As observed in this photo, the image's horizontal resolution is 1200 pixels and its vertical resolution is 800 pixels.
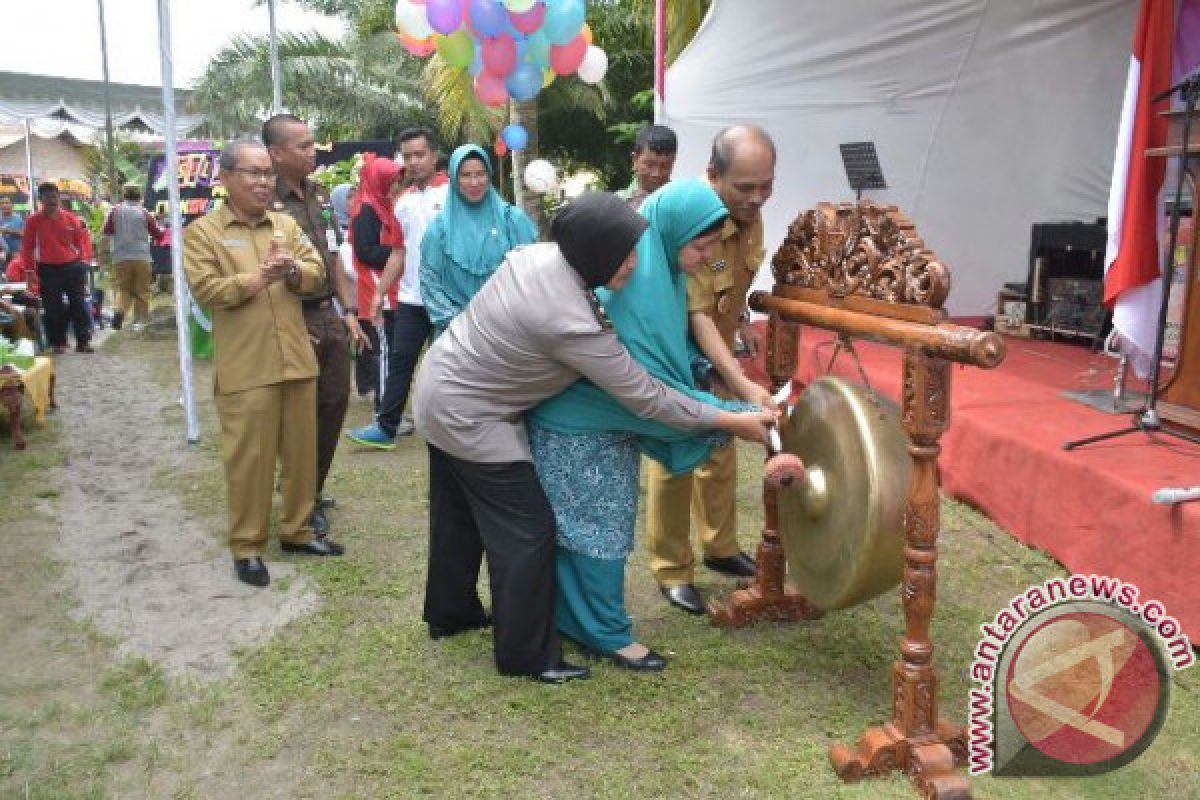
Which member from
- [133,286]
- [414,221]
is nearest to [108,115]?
[133,286]

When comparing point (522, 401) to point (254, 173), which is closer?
point (522, 401)

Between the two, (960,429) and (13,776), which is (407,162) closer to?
(960,429)

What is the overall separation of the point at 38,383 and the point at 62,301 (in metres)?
3.80

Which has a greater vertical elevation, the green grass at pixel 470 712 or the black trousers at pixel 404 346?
the black trousers at pixel 404 346

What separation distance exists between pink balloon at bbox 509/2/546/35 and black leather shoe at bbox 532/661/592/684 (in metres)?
5.04

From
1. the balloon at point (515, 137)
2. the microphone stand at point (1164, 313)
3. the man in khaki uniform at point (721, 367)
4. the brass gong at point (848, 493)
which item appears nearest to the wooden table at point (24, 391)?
the balloon at point (515, 137)

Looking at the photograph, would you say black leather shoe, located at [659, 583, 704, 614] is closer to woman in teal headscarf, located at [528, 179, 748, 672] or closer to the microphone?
woman in teal headscarf, located at [528, 179, 748, 672]

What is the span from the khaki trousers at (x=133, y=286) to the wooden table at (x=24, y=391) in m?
4.46

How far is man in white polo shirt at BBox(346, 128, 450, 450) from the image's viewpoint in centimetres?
490

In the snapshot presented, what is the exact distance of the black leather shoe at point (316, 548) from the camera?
12.6ft

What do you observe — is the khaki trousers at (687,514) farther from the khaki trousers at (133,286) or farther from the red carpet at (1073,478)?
the khaki trousers at (133,286)

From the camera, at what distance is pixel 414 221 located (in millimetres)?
5141

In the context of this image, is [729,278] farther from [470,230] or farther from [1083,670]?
[1083,670]

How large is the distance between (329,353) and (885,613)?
229cm
